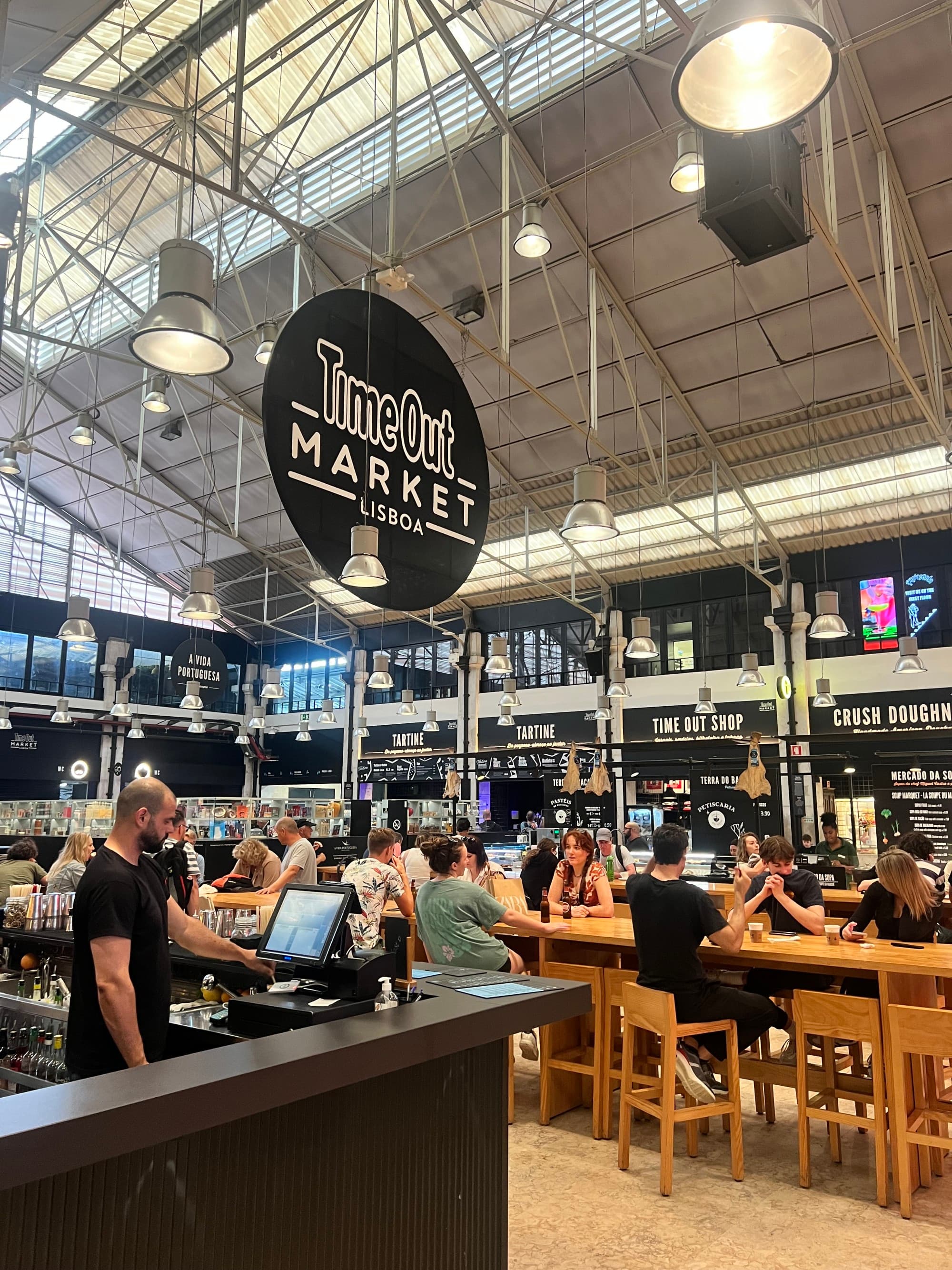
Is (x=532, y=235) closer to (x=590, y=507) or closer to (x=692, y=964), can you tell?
(x=590, y=507)

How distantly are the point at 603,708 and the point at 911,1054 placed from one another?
46.1ft

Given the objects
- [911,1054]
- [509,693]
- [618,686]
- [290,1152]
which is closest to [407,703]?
[509,693]

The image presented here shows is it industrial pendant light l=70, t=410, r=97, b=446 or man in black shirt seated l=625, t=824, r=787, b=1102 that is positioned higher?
industrial pendant light l=70, t=410, r=97, b=446

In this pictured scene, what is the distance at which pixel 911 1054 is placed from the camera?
4.06 metres

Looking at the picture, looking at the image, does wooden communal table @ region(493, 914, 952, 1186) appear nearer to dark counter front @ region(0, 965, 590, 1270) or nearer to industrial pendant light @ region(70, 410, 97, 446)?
dark counter front @ region(0, 965, 590, 1270)

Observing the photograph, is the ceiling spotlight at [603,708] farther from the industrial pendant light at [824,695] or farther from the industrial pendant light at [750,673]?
the industrial pendant light at [824,695]

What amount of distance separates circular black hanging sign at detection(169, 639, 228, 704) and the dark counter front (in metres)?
12.6

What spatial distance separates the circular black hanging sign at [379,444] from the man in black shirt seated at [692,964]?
2477mm

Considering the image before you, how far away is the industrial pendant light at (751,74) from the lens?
195cm

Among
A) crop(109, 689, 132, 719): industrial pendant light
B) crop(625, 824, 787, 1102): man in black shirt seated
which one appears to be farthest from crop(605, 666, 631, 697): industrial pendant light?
crop(625, 824, 787, 1102): man in black shirt seated

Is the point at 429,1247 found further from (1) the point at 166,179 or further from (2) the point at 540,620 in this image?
(2) the point at 540,620

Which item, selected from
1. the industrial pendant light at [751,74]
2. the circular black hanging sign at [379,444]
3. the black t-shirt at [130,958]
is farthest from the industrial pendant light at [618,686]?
the industrial pendant light at [751,74]

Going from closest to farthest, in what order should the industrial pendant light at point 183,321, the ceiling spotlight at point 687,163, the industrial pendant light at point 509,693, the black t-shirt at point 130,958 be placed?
the black t-shirt at point 130,958
the industrial pendant light at point 183,321
the ceiling spotlight at point 687,163
the industrial pendant light at point 509,693

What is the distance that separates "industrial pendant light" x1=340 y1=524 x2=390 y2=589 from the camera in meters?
2.49
